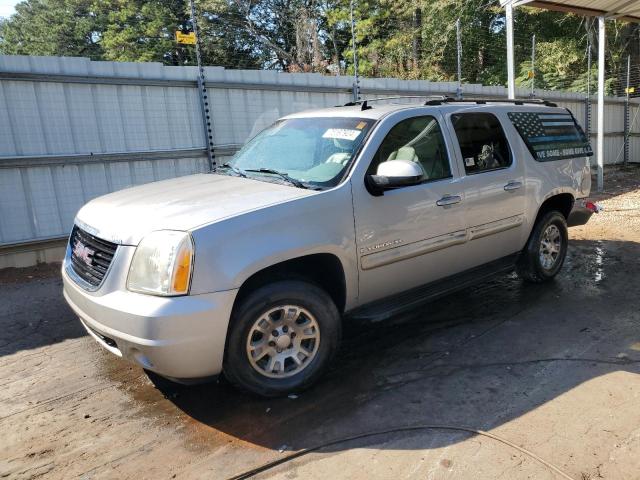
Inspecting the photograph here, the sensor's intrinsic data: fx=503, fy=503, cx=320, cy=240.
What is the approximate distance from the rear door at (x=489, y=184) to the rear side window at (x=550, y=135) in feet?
0.86

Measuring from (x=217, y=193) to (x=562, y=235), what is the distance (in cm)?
409

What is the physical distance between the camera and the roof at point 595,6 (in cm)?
1018

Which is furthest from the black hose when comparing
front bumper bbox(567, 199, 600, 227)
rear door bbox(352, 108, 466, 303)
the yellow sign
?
the yellow sign

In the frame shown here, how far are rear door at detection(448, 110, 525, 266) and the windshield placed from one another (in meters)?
1.07

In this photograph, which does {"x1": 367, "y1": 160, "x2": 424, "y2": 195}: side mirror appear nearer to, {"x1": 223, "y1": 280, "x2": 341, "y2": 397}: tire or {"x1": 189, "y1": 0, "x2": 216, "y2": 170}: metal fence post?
{"x1": 223, "y1": 280, "x2": 341, "y2": 397}: tire

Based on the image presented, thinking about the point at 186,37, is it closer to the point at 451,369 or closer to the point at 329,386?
the point at 329,386

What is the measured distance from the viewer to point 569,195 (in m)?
5.71

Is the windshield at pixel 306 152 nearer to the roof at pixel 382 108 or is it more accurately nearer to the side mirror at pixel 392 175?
the roof at pixel 382 108

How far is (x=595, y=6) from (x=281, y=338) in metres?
11.5

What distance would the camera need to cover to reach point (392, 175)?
3.57m

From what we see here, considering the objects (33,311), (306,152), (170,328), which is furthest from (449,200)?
(33,311)

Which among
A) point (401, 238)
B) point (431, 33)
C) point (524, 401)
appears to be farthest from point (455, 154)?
point (431, 33)

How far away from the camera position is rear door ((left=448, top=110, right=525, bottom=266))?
4414mm

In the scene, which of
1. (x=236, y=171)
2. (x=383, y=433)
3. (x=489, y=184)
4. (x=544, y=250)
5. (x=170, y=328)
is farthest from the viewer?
(x=544, y=250)
